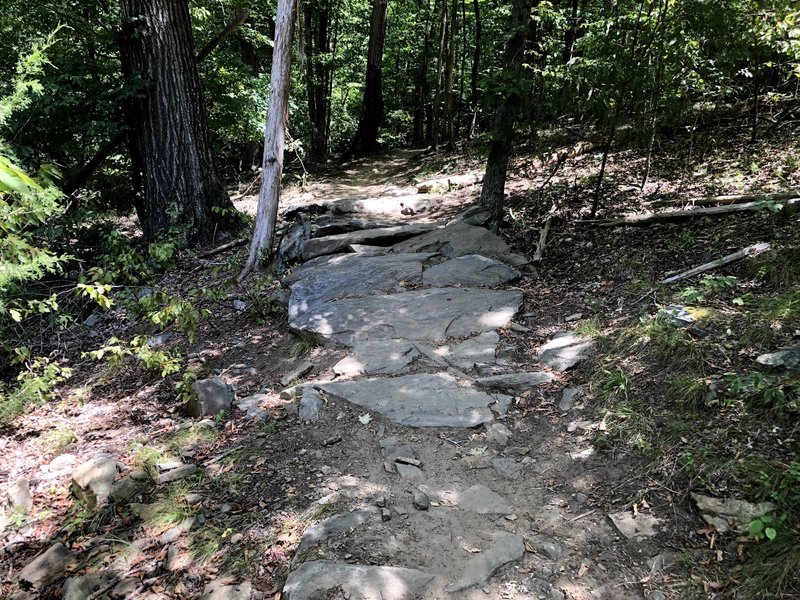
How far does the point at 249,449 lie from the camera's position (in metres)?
3.82

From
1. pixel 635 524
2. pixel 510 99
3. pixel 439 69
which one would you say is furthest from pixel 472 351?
pixel 439 69

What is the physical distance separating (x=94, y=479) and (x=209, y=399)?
1.03 meters

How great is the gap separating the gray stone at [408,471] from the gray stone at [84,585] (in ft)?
5.64

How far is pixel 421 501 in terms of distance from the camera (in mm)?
3107

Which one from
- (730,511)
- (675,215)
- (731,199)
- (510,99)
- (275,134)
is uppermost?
(510,99)

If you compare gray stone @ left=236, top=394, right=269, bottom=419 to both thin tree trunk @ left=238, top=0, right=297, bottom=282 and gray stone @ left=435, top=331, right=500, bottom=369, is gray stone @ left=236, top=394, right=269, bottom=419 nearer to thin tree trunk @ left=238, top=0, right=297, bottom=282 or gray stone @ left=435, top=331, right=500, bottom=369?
gray stone @ left=435, top=331, right=500, bottom=369

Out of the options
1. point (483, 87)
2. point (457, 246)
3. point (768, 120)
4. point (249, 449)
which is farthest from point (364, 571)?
point (768, 120)

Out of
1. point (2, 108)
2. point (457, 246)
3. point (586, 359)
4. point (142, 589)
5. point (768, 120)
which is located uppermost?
point (2, 108)

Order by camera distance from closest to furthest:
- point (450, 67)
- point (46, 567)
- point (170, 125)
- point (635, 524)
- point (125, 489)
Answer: point (635, 524)
point (46, 567)
point (125, 489)
point (170, 125)
point (450, 67)

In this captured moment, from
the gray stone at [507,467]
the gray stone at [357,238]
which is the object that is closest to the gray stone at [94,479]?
the gray stone at [507,467]

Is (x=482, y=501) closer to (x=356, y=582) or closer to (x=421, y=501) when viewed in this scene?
(x=421, y=501)

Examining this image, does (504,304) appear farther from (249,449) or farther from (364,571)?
(364,571)

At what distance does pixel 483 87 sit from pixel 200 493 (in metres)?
5.29

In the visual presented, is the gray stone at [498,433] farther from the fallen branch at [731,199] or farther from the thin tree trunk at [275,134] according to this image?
the thin tree trunk at [275,134]
